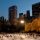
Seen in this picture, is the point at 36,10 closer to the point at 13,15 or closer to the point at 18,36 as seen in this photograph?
the point at 13,15

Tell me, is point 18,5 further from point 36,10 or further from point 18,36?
point 18,36

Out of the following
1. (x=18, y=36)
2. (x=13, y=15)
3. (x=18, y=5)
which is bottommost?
(x=18, y=36)

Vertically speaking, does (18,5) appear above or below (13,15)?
above

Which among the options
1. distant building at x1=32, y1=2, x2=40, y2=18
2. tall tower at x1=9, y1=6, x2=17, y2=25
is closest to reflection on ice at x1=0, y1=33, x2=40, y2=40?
tall tower at x1=9, y1=6, x2=17, y2=25

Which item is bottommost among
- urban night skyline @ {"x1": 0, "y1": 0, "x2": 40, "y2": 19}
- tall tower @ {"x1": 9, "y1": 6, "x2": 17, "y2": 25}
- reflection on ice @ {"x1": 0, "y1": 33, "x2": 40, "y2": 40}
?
reflection on ice @ {"x1": 0, "y1": 33, "x2": 40, "y2": 40}

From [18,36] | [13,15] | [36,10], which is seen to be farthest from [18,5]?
[18,36]

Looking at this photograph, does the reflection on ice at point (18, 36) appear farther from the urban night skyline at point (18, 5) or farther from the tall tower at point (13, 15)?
the urban night skyline at point (18, 5)

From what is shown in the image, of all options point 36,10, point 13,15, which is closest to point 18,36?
point 13,15

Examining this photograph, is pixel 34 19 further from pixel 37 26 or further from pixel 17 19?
pixel 17 19

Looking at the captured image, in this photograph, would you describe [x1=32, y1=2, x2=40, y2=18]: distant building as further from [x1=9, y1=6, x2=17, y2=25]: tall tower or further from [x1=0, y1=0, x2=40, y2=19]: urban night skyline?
[x1=9, y1=6, x2=17, y2=25]: tall tower

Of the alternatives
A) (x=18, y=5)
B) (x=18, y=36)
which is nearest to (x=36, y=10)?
(x=18, y=5)

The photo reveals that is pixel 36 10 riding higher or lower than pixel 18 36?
higher

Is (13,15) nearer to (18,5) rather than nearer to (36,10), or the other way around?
(18,5)

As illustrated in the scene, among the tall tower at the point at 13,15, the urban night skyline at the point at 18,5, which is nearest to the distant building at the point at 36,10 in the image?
the urban night skyline at the point at 18,5
